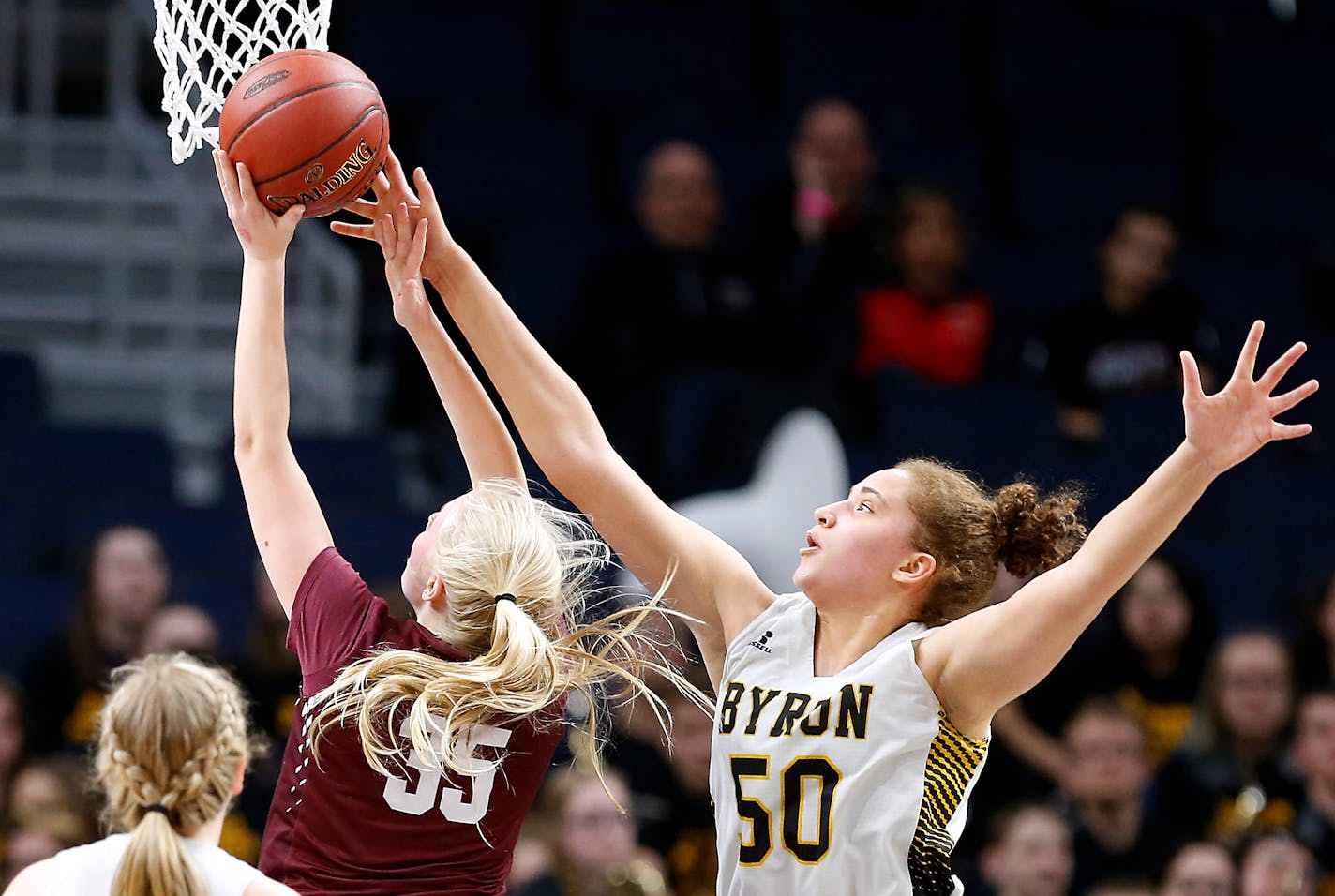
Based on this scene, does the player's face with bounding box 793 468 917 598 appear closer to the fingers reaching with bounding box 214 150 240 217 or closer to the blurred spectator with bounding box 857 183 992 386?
the fingers reaching with bounding box 214 150 240 217

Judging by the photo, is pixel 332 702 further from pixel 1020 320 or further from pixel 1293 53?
pixel 1293 53

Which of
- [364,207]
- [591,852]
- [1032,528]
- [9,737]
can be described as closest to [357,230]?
[364,207]

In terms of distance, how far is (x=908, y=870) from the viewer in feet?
9.79

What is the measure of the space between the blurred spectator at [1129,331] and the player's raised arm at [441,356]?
4.46 meters

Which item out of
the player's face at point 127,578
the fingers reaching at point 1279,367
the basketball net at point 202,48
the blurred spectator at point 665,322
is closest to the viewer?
the fingers reaching at point 1279,367

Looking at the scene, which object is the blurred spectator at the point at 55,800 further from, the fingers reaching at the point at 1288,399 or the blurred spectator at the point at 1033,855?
the fingers reaching at the point at 1288,399

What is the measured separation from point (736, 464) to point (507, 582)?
11.9ft

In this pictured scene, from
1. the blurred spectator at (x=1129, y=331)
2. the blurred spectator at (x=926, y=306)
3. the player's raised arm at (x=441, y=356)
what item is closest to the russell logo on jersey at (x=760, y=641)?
the player's raised arm at (x=441, y=356)

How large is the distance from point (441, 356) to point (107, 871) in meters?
1.07

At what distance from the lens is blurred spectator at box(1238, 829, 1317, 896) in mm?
5672

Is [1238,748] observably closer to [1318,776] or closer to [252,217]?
[1318,776]

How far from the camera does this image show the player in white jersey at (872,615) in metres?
2.86

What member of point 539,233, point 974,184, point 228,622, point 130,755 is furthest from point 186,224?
point 130,755

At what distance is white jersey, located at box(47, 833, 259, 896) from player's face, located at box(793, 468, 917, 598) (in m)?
1.02
